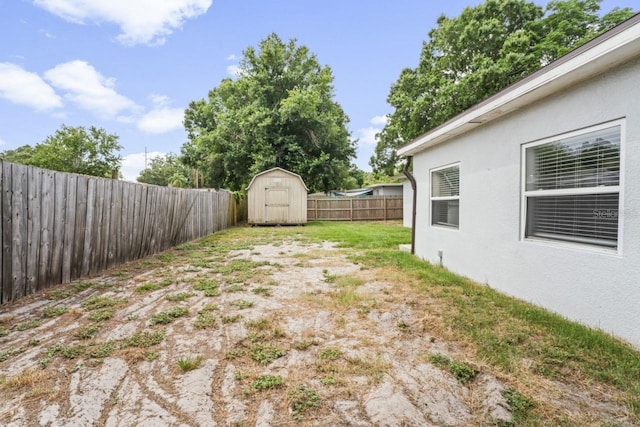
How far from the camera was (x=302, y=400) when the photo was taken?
69.5 inches

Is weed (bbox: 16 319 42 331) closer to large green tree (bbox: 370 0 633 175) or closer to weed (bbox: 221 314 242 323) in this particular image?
weed (bbox: 221 314 242 323)

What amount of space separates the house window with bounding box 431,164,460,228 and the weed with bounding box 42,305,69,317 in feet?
17.8

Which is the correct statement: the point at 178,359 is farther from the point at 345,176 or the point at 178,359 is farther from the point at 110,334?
the point at 345,176

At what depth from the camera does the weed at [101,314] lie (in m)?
2.92

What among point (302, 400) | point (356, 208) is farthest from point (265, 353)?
point (356, 208)

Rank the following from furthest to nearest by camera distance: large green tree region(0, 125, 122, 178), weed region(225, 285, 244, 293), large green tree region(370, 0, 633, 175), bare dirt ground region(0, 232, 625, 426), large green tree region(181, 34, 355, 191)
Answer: large green tree region(0, 125, 122, 178) < large green tree region(181, 34, 355, 191) < large green tree region(370, 0, 633, 175) < weed region(225, 285, 244, 293) < bare dirt ground region(0, 232, 625, 426)

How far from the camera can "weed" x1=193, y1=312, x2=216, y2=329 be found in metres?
2.82

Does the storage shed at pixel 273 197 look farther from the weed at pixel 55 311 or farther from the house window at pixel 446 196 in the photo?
the weed at pixel 55 311

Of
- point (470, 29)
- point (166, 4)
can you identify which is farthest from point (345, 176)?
point (166, 4)

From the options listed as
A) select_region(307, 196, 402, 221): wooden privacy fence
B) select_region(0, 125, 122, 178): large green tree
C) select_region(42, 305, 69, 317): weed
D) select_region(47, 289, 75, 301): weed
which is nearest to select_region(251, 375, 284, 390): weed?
select_region(42, 305, 69, 317): weed

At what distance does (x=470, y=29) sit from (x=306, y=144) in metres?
9.84

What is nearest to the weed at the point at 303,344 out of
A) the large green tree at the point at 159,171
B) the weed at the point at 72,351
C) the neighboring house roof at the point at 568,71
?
the weed at the point at 72,351

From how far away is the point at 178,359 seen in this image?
87.4 inches

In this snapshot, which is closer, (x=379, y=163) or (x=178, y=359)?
(x=178, y=359)
